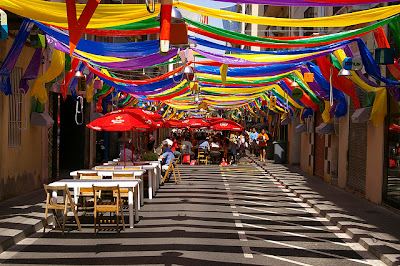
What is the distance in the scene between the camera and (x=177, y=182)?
19484 millimetres

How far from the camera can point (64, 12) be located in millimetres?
8055

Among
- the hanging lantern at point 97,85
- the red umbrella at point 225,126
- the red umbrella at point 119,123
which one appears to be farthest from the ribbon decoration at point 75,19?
the red umbrella at point 225,126

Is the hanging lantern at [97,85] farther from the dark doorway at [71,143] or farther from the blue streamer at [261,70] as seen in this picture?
the blue streamer at [261,70]

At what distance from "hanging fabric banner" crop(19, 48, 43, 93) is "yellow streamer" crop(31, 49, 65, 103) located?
64cm

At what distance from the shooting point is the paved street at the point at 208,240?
311 inches

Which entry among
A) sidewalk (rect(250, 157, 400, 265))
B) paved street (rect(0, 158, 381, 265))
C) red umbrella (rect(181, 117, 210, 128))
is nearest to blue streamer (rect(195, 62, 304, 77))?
sidewalk (rect(250, 157, 400, 265))

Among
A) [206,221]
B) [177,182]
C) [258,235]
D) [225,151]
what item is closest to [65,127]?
[177,182]

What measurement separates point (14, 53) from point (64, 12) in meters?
3.55

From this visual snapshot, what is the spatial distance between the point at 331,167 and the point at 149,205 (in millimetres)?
9172

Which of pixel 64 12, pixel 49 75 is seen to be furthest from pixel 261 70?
pixel 64 12

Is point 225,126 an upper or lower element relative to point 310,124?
lower

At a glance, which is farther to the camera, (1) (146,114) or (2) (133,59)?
(1) (146,114)

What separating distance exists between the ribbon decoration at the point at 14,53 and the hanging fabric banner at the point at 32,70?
1.55 metres

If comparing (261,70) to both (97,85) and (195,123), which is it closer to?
(97,85)
